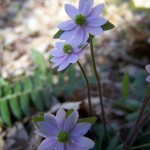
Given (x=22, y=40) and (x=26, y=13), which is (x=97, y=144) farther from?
(x=26, y=13)

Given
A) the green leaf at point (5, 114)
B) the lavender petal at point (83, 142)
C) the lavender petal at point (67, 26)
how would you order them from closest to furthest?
1. the lavender petal at point (83, 142)
2. the lavender petal at point (67, 26)
3. the green leaf at point (5, 114)

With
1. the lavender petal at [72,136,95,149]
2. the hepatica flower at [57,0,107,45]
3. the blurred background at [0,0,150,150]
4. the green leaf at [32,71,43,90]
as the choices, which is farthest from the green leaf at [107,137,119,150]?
the green leaf at [32,71,43,90]

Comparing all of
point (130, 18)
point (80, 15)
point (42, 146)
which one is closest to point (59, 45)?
point (80, 15)

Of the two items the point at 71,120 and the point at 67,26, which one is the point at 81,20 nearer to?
the point at 67,26

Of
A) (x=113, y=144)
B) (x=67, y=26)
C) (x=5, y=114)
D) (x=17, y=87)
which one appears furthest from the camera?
(x=17, y=87)

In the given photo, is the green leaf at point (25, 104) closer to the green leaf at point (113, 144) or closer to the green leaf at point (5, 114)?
the green leaf at point (5, 114)

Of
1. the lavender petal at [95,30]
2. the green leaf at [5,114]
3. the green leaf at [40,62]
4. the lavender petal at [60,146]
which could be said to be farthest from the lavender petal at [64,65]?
the green leaf at [40,62]

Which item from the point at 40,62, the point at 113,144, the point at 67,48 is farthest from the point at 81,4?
the point at 40,62

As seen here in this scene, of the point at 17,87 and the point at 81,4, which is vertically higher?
the point at 81,4

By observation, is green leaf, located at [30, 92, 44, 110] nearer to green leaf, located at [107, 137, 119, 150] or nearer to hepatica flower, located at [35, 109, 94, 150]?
green leaf, located at [107, 137, 119, 150]
